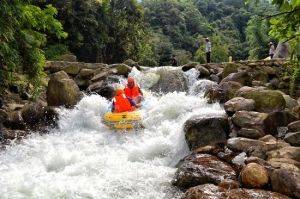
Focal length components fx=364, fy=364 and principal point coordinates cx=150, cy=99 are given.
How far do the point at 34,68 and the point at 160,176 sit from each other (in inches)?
168

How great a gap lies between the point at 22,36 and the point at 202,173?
17.2 ft

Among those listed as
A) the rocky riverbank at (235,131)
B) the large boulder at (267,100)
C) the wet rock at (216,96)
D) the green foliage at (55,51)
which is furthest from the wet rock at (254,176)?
the green foliage at (55,51)

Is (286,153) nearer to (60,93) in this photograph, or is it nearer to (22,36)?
(22,36)

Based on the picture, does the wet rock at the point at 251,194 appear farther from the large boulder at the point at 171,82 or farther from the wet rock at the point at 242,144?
the large boulder at the point at 171,82

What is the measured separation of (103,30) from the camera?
2541cm

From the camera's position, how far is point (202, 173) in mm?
5871

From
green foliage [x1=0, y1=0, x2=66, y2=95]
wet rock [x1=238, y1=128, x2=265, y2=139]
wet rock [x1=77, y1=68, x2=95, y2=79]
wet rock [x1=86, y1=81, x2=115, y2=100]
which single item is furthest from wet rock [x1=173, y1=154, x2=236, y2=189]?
wet rock [x1=77, y1=68, x2=95, y2=79]

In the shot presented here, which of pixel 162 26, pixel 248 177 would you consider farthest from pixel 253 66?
pixel 162 26

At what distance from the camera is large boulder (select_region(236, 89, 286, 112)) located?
841 cm

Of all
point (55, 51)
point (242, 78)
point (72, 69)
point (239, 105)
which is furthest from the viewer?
point (55, 51)

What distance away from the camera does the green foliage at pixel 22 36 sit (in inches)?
297

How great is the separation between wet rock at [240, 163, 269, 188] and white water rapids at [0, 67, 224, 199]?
1062 millimetres

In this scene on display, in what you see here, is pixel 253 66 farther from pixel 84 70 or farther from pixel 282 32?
pixel 282 32

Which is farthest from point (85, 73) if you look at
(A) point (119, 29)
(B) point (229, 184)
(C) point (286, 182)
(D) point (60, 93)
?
(A) point (119, 29)
